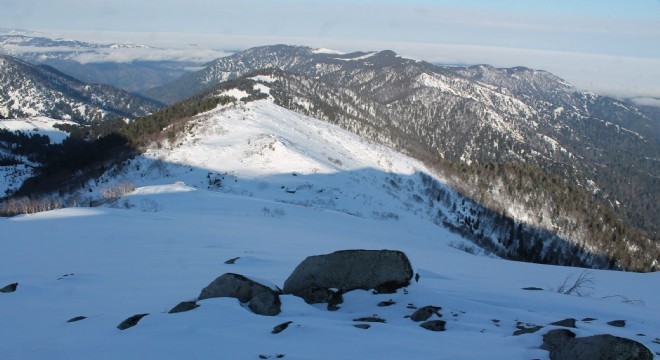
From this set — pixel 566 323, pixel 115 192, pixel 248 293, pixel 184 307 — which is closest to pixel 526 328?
pixel 566 323

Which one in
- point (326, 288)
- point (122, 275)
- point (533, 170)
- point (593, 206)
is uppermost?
point (326, 288)

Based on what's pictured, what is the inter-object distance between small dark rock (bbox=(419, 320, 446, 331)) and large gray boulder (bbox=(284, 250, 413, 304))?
63.9 inches

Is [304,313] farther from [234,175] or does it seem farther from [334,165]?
[334,165]

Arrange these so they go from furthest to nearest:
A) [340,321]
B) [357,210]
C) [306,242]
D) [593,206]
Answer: [593,206], [357,210], [306,242], [340,321]

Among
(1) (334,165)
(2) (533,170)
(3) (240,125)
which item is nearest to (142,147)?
(3) (240,125)

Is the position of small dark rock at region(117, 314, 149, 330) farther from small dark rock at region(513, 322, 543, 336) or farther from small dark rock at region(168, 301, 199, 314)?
small dark rock at region(513, 322, 543, 336)

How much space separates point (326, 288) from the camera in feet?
29.9

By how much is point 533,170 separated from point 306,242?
429 feet

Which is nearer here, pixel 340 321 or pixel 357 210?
pixel 340 321

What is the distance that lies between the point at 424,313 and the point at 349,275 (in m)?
1.93

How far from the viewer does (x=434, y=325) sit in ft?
24.5

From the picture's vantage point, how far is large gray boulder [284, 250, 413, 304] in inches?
360

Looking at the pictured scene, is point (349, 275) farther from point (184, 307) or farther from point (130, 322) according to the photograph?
point (130, 322)

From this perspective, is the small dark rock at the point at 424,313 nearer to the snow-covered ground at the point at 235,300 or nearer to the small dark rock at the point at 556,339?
the snow-covered ground at the point at 235,300
